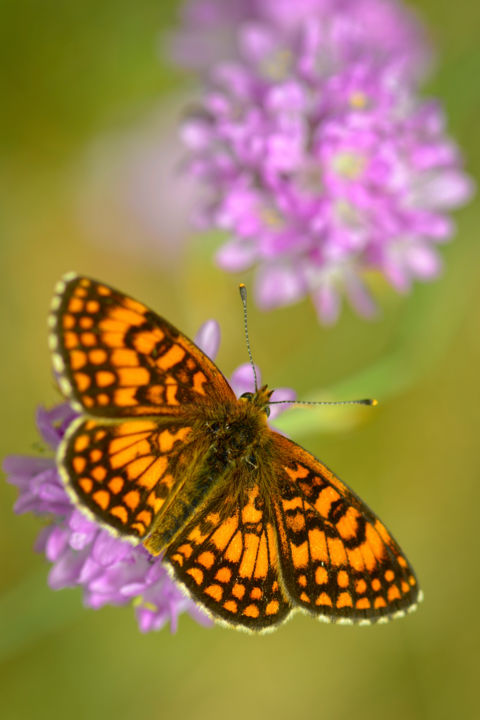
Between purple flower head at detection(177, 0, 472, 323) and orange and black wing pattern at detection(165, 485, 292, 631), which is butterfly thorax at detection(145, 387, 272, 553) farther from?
purple flower head at detection(177, 0, 472, 323)

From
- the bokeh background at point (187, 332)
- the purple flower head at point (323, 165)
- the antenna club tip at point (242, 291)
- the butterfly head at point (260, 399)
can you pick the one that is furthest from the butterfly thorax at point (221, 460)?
the bokeh background at point (187, 332)

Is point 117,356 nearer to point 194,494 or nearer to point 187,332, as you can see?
point 194,494

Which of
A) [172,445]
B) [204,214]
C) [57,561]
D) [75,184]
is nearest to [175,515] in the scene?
[172,445]

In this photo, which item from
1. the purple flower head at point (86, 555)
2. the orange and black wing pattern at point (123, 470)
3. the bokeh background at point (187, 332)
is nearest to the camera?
the orange and black wing pattern at point (123, 470)

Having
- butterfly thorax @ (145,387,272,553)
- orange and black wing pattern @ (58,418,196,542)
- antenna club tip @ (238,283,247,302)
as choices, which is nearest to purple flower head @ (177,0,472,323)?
antenna club tip @ (238,283,247,302)

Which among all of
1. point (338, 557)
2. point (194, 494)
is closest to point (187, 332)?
point (194, 494)

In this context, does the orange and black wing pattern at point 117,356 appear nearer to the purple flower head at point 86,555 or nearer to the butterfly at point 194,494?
the butterfly at point 194,494
